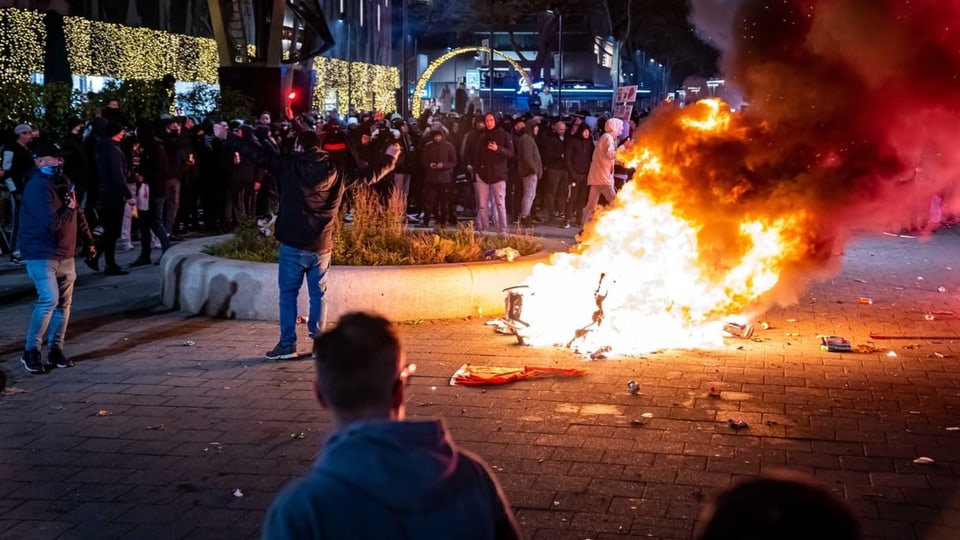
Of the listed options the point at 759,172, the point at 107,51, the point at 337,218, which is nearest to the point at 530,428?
the point at 759,172

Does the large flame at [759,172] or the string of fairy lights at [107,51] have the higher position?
the string of fairy lights at [107,51]

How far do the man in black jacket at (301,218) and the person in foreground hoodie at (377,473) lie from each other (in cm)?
614

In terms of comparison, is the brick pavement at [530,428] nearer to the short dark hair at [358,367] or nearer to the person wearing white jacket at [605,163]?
the short dark hair at [358,367]

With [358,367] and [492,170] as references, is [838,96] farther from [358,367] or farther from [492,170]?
[492,170]

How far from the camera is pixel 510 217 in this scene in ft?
64.5

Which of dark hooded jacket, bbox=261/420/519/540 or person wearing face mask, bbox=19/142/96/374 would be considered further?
person wearing face mask, bbox=19/142/96/374

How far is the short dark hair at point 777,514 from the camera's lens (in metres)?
1.64

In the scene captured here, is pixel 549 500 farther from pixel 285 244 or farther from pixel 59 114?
pixel 59 114

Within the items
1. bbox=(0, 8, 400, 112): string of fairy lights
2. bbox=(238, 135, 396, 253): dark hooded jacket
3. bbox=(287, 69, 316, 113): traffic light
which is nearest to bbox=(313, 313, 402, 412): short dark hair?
bbox=(238, 135, 396, 253): dark hooded jacket

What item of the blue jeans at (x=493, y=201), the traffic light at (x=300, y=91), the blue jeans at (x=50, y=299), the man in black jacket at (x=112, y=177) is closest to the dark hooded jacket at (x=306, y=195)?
the blue jeans at (x=50, y=299)

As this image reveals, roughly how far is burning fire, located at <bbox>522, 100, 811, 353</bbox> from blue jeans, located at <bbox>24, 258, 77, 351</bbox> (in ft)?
12.8

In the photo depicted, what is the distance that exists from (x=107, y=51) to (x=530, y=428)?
21.1 metres

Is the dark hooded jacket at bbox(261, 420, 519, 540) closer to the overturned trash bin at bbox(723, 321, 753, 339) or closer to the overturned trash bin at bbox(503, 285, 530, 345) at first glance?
the overturned trash bin at bbox(503, 285, 530, 345)

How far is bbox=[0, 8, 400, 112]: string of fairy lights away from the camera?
2156 cm
